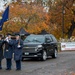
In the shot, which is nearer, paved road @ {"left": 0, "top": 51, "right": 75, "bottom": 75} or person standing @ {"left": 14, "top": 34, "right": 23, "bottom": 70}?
paved road @ {"left": 0, "top": 51, "right": 75, "bottom": 75}

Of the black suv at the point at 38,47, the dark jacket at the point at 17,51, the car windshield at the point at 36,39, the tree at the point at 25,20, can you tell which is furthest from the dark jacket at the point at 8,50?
the tree at the point at 25,20

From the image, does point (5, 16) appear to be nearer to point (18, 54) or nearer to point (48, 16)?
point (18, 54)

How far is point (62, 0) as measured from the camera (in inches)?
389

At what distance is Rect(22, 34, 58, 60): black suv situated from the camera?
66.7 feet

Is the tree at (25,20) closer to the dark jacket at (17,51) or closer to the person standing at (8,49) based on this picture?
the person standing at (8,49)

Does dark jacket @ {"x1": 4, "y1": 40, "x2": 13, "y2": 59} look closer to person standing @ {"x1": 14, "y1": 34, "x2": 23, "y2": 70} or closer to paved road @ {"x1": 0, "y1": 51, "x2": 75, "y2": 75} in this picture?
person standing @ {"x1": 14, "y1": 34, "x2": 23, "y2": 70}

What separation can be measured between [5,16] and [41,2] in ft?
19.8

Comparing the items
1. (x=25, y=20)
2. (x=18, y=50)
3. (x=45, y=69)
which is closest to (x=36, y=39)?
(x=45, y=69)

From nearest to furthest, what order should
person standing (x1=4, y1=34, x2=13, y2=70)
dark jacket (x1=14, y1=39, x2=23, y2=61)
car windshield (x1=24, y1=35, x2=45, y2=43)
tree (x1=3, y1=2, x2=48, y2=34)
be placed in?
dark jacket (x1=14, y1=39, x2=23, y2=61)
person standing (x1=4, y1=34, x2=13, y2=70)
car windshield (x1=24, y1=35, x2=45, y2=43)
tree (x1=3, y1=2, x2=48, y2=34)

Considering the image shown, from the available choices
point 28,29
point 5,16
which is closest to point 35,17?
point 28,29

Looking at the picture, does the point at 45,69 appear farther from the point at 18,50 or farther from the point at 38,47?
the point at 38,47

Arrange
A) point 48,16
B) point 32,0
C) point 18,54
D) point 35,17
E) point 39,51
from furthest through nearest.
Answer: point 48,16, point 35,17, point 39,51, point 18,54, point 32,0

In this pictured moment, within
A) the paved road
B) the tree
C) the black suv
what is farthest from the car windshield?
the tree

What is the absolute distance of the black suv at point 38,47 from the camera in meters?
20.3
